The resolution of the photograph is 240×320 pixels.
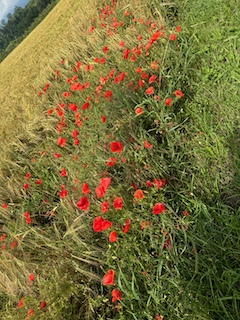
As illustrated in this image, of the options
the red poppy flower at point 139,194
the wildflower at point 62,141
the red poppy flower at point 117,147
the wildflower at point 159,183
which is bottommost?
the wildflower at point 159,183

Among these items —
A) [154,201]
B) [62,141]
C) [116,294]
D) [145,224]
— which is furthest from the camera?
[62,141]

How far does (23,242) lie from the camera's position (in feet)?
6.28

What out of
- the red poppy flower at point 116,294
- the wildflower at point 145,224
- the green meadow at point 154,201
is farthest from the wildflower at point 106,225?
the red poppy flower at point 116,294

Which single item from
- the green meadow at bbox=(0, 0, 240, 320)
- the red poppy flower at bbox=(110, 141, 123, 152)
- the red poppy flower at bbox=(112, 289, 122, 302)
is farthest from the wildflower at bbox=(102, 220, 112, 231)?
the red poppy flower at bbox=(110, 141, 123, 152)

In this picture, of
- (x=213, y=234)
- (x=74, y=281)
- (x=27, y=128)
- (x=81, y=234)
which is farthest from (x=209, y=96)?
(x=27, y=128)

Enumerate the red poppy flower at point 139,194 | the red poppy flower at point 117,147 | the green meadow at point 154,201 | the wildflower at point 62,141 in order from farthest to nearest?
the wildflower at point 62,141 < the red poppy flower at point 117,147 < the red poppy flower at point 139,194 < the green meadow at point 154,201

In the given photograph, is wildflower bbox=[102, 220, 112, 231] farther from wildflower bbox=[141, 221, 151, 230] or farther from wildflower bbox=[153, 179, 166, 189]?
wildflower bbox=[153, 179, 166, 189]

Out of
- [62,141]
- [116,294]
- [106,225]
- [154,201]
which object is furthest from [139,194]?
[62,141]

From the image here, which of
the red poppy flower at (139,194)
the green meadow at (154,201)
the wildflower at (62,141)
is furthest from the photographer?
the wildflower at (62,141)

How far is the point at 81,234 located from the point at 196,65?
1565 millimetres

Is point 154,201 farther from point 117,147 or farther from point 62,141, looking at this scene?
point 62,141

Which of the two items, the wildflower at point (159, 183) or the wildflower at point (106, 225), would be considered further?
the wildflower at point (159, 183)

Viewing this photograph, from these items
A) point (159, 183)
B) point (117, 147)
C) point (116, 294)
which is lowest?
point (116, 294)

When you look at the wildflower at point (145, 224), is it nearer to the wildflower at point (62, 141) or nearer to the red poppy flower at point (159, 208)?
the red poppy flower at point (159, 208)
